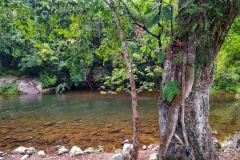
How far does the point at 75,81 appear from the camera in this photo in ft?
62.1

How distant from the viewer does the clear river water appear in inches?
246

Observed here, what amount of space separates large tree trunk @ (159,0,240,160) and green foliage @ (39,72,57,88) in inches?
710

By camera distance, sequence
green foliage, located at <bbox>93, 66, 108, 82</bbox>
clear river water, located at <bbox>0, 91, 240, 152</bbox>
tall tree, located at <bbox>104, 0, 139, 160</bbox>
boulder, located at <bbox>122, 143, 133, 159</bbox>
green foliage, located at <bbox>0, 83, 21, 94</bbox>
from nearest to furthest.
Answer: tall tree, located at <bbox>104, 0, 139, 160</bbox> < boulder, located at <bbox>122, 143, 133, 159</bbox> < clear river water, located at <bbox>0, 91, 240, 152</bbox> < green foliage, located at <bbox>0, 83, 21, 94</bbox> < green foliage, located at <bbox>93, 66, 108, 82</bbox>

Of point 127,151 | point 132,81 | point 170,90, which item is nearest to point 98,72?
point 127,151

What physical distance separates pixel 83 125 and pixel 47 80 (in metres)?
12.8

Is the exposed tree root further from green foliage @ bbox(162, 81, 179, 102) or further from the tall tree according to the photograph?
the tall tree

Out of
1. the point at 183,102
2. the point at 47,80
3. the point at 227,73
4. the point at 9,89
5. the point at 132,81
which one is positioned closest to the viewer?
the point at 183,102

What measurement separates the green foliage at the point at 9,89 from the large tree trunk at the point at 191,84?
17.9 m

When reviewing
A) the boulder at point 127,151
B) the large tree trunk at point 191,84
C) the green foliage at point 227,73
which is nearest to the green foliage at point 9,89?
the green foliage at point 227,73

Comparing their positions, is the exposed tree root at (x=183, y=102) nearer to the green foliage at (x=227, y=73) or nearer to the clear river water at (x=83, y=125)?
the clear river water at (x=83, y=125)

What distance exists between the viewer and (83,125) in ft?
26.0

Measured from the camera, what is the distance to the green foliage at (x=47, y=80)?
1933cm

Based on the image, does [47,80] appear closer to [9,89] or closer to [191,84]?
[9,89]

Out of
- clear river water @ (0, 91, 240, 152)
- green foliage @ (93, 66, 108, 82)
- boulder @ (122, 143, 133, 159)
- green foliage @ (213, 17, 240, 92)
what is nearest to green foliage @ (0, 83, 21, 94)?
green foliage @ (93, 66, 108, 82)
